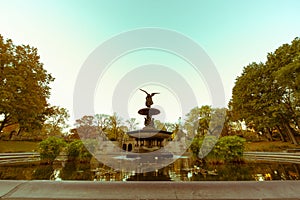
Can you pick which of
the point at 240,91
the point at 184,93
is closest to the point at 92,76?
the point at 184,93

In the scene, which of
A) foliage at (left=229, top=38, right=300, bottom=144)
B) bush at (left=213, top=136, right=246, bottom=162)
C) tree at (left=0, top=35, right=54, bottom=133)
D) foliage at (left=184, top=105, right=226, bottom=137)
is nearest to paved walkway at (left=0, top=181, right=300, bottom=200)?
bush at (left=213, top=136, right=246, bottom=162)

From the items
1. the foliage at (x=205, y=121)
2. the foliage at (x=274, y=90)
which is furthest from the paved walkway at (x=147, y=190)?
the foliage at (x=205, y=121)

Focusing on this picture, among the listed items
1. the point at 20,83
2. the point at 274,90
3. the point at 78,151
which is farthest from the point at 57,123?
the point at 274,90

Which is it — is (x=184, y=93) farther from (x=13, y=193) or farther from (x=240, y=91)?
(x=240, y=91)

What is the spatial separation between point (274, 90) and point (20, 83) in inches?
1300

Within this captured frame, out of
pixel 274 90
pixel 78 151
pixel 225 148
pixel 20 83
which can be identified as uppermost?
pixel 274 90

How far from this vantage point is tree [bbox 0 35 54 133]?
16875 millimetres

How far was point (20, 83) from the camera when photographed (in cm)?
1719

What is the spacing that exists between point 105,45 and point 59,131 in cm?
3454

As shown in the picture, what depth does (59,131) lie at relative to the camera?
3781 cm

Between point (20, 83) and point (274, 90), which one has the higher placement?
point (274, 90)

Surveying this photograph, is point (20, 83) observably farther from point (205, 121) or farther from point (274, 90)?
point (205, 121)

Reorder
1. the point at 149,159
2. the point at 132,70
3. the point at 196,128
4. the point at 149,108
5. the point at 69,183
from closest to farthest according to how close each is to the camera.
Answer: the point at 69,183 → the point at 149,159 → the point at 149,108 → the point at 132,70 → the point at 196,128

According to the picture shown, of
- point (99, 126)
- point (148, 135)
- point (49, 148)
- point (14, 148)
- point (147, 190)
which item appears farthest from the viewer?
point (99, 126)
